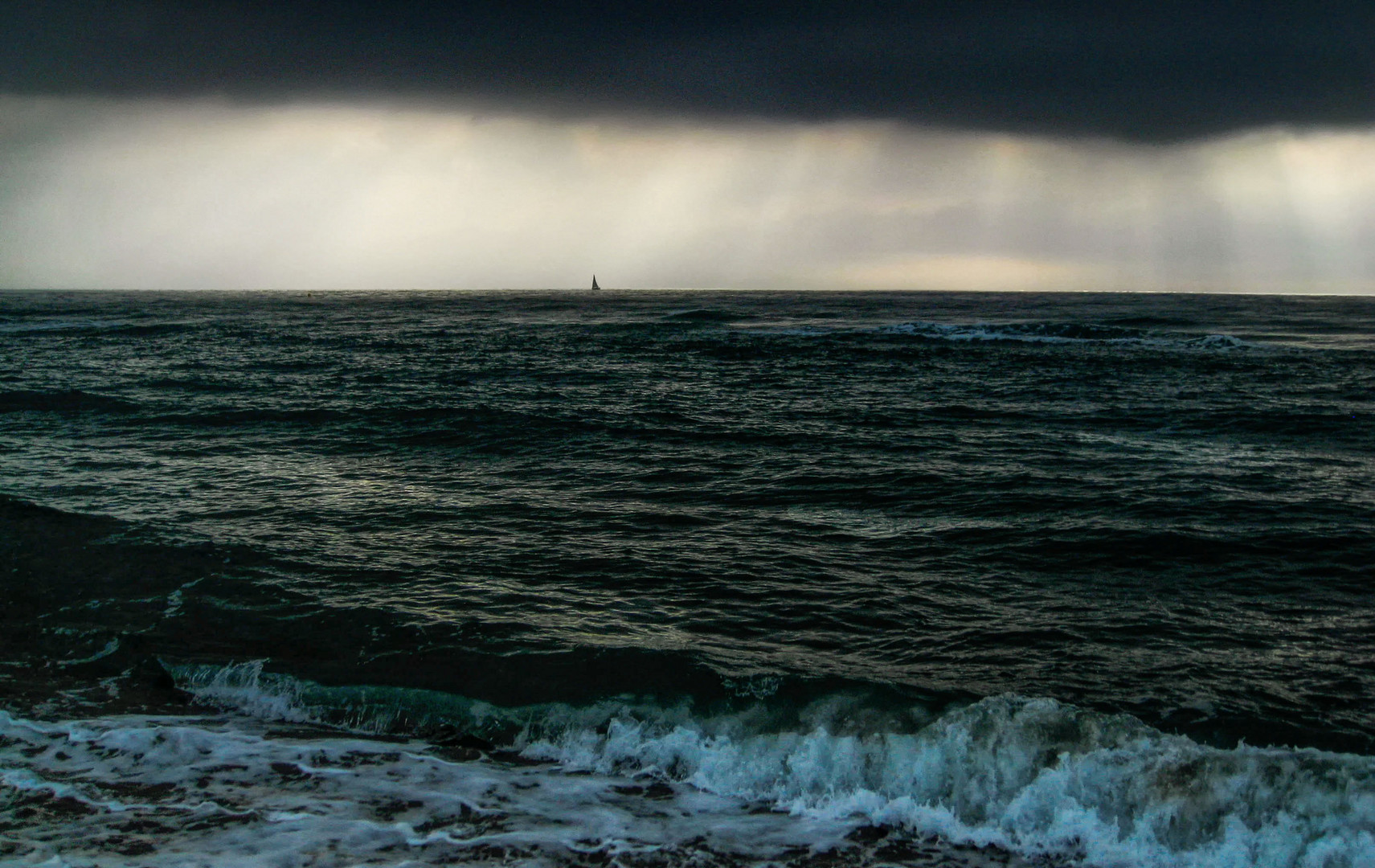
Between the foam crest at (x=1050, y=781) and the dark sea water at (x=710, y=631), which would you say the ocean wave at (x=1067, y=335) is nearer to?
the dark sea water at (x=710, y=631)

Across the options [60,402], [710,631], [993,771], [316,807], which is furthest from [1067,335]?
[316,807]

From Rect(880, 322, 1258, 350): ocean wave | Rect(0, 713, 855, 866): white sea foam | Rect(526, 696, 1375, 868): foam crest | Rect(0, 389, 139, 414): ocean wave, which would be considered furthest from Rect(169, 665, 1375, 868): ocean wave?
Rect(880, 322, 1258, 350): ocean wave

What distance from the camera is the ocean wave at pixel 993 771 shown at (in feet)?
17.9

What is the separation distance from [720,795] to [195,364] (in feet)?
101

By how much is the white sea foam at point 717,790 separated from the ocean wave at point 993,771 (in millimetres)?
15

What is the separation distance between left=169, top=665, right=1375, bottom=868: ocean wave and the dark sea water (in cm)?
3

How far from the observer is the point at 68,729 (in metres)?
6.64

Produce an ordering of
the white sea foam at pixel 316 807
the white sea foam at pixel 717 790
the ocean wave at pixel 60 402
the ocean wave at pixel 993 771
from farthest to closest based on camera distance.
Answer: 1. the ocean wave at pixel 60 402
2. the ocean wave at pixel 993 771
3. the white sea foam at pixel 717 790
4. the white sea foam at pixel 316 807

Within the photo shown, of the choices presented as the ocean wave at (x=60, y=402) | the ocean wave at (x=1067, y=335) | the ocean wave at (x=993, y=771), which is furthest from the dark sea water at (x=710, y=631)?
the ocean wave at (x=1067, y=335)

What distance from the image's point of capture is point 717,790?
618 centimetres

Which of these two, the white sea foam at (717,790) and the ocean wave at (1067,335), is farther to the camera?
the ocean wave at (1067,335)

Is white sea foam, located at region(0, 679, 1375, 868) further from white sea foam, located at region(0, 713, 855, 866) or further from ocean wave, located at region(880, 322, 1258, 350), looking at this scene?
ocean wave, located at region(880, 322, 1258, 350)

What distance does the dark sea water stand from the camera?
224 inches

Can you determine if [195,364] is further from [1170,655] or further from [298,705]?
[1170,655]
